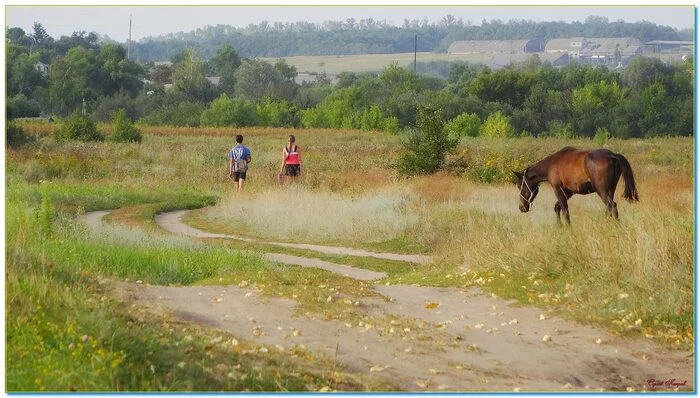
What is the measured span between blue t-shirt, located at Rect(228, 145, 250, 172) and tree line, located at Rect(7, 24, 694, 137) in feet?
97.3

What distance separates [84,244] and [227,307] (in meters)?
4.49

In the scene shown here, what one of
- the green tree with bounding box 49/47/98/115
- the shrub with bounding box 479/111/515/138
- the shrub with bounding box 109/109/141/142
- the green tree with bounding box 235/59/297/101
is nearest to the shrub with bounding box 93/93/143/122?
the green tree with bounding box 49/47/98/115

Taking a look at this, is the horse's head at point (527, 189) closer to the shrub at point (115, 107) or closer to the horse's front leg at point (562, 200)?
the horse's front leg at point (562, 200)

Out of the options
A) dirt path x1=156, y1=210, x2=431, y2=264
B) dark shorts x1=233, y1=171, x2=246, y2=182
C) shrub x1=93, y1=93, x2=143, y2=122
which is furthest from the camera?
shrub x1=93, y1=93, x2=143, y2=122

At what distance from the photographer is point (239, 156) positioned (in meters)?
25.1

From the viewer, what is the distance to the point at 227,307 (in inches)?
431

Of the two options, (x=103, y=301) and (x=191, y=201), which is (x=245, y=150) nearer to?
(x=191, y=201)

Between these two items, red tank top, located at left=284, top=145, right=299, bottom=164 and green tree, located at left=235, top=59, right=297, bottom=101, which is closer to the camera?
red tank top, located at left=284, top=145, right=299, bottom=164

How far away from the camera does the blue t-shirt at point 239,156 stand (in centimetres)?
Result: 2497

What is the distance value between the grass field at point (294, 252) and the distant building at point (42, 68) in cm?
2616

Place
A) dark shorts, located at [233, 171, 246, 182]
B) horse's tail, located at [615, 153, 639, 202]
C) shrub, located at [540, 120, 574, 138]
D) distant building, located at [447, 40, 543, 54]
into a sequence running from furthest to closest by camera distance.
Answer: shrub, located at [540, 120, 574, 138], dark shorts, located at [233, 171, 246, 182], distant building, located at [447, 40, 543, 54], horse's tail, located at [615, 153, 639, 202]

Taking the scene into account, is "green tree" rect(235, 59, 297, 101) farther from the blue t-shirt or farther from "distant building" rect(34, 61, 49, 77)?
the blue t-shirt

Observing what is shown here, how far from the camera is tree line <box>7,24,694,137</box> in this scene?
198ft

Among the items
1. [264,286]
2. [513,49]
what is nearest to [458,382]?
[264,286]
